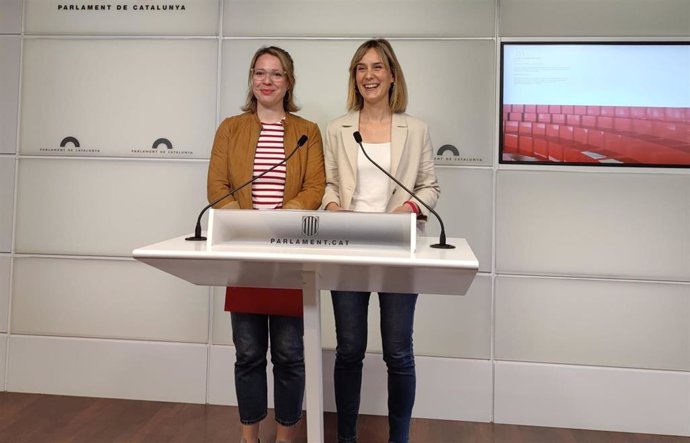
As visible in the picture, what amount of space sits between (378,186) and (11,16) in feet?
7.50

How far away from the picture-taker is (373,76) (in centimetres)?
197

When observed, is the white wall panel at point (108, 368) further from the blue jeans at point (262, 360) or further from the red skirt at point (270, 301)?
the red skirt at point (270, 301)

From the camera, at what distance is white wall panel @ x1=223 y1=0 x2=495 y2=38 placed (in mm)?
2578

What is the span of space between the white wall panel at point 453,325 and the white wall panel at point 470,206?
17 cm

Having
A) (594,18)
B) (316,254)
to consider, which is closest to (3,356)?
(316,254)

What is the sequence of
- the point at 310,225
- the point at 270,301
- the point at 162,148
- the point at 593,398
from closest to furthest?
the point at 310,225 → the point at 270,301 → the point at 593,398 → the point at 162,148

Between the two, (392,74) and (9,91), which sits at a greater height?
(9,91)

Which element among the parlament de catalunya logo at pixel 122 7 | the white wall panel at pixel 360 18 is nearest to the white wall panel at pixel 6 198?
the parlament de catalunya logo at pixel 122 7

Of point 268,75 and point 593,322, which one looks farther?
point 593,322

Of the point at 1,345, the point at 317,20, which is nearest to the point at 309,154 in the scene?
the point at 317,20

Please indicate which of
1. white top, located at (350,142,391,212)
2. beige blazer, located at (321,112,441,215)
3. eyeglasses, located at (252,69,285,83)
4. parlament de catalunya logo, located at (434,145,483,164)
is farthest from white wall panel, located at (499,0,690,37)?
eyeglasses, located at (252,69,285,83)

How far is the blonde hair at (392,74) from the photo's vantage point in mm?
1986

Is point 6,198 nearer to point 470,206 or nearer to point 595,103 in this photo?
point 470,206

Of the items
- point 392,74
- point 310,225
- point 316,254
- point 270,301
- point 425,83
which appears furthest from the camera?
point 425,83
